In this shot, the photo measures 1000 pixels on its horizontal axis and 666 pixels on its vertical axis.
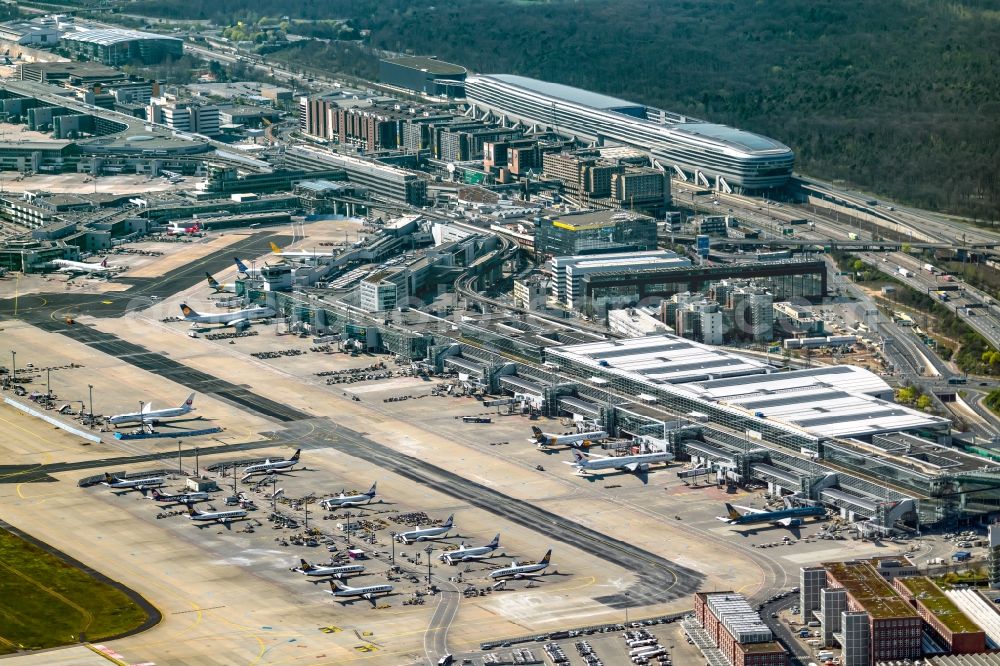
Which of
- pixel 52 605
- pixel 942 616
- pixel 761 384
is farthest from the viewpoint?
pixel 761 384

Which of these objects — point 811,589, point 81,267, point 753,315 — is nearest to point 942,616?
point 811,589

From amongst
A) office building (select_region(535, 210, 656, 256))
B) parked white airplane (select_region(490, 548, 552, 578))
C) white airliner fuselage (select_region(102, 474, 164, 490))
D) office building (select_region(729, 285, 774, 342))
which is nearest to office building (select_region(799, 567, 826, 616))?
parked white airplane (select_region(490, 548, 552, 578))

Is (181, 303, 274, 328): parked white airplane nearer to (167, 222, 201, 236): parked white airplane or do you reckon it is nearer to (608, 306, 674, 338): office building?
(608, 306, 674, 338): office building

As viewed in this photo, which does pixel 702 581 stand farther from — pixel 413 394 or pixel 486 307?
pixel 486 307

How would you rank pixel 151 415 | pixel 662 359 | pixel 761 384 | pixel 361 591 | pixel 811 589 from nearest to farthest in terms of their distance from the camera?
pixel 811 589
pixel 361 591
pixel 761 384
pixel 151 415
pixel 662 359

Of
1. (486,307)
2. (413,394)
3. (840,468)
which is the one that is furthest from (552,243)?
(840,468)

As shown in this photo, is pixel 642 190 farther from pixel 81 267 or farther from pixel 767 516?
pixel 767 516
